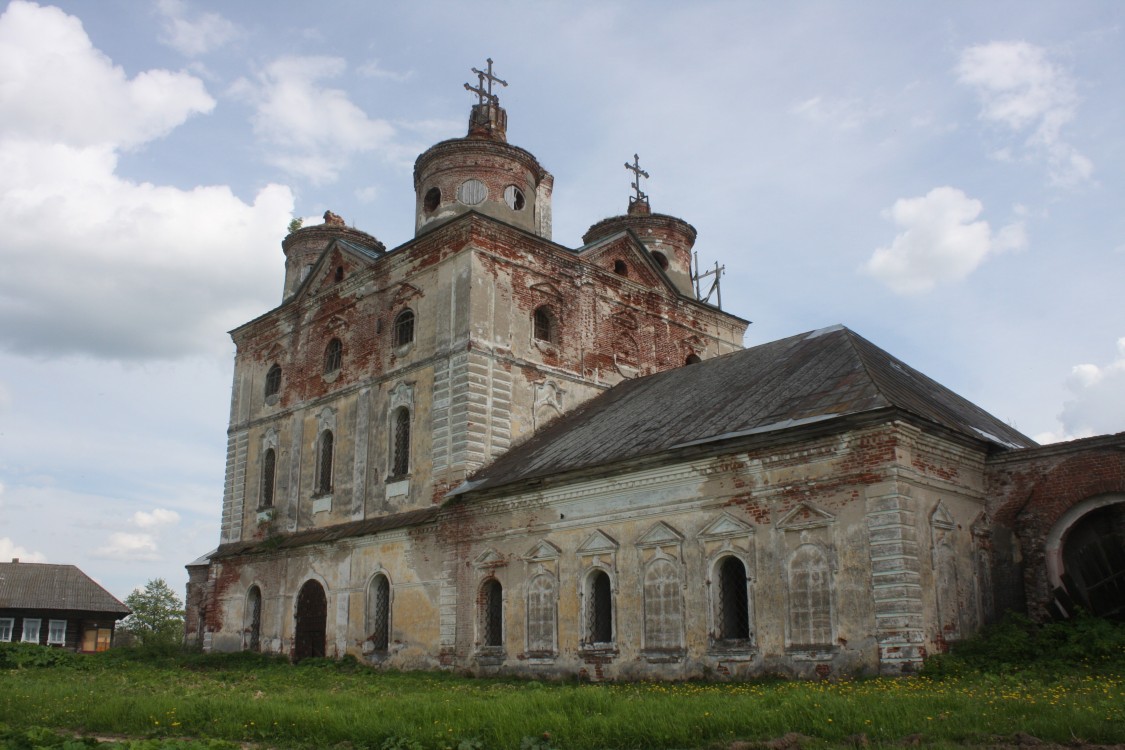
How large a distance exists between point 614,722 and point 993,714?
11.1 feet

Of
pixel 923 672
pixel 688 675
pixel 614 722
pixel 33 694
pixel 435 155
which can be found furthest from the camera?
pixel 435 155

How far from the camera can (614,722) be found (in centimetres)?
941

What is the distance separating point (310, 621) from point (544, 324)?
885cm

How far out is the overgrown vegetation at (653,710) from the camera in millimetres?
8680

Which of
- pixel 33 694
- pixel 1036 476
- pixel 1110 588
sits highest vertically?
pixel 1036 476

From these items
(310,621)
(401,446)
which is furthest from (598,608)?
(310,621)

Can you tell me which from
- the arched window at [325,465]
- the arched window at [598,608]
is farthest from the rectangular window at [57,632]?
the arched window at [598,608]

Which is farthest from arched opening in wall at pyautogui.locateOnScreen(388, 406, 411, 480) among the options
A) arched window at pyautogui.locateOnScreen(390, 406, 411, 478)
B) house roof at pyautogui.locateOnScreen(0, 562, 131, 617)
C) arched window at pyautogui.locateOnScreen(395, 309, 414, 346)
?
house roof at pyautogui.locateOnScreen(0, 562, 131, 617)

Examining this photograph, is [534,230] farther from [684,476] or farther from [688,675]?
[688,675]

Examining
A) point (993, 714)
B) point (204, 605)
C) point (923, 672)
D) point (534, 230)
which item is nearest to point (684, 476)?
point (923, 672)

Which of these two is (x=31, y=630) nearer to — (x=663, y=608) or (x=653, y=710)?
(x=663, y=608)

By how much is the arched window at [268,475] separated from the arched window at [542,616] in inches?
434

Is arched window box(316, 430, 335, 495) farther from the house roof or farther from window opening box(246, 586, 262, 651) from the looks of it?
the house roof

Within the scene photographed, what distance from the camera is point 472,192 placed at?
25062 mm
